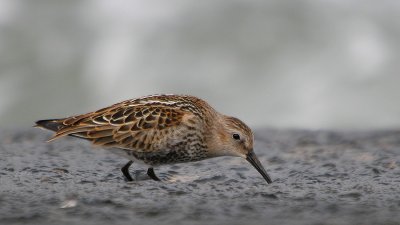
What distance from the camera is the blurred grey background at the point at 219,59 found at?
1662cm

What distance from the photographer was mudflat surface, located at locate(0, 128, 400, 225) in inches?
219

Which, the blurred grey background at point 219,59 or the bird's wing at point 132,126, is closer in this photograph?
the bird's wing at point 132,126

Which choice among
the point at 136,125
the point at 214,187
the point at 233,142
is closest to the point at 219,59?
the point at 233,142

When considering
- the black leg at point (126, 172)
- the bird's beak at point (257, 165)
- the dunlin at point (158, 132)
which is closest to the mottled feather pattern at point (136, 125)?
the dunlin at point (158, 132)

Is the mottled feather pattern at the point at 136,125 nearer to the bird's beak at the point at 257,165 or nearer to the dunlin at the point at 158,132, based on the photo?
the dunlin at the point at 158,132

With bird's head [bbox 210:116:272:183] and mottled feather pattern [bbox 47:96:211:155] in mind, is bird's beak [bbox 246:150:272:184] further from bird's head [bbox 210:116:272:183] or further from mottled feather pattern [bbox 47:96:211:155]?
mottled feather pattern [bbox 47:96:211:155]

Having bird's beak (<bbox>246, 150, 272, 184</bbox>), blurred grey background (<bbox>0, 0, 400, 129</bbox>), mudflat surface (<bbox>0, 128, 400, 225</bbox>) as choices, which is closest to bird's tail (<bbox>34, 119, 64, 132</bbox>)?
mudflat surface (<bbox>0, 128, 400, 225</bbox>)

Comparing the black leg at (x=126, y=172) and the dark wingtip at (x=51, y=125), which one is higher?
the dark wingtip at (x=51, y=125)

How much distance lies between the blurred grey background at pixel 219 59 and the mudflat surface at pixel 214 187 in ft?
24.2

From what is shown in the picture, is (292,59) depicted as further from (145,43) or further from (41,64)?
(41,64)

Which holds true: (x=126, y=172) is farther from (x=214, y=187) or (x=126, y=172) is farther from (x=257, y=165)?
(x=257, y=165)

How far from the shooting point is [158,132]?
7.16 m

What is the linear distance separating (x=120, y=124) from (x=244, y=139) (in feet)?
3.84

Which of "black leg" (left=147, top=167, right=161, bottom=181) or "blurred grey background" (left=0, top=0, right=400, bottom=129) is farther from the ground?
"blurred grey background" (left=0, top=0, right=400, bottom=129)
